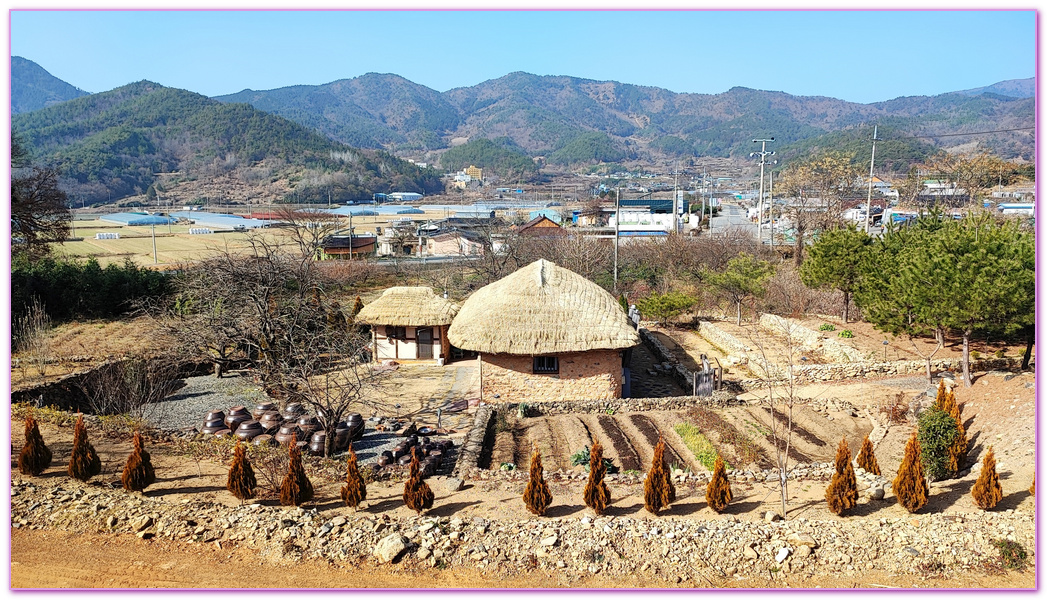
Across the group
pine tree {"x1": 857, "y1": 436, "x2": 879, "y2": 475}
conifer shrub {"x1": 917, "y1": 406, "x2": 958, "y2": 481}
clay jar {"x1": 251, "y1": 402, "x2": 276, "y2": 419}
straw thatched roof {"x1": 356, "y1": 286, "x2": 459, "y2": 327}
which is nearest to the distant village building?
straw thatched roof {"x1": 356, "y1": 286, "x2": 459, "y2": 327}

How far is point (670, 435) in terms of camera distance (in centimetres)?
1380

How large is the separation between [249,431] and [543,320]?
7.20 m

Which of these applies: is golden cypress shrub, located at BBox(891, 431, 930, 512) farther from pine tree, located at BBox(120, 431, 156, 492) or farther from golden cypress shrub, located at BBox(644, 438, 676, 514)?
pine tree, located at BBox(120, 431, 156, 492)

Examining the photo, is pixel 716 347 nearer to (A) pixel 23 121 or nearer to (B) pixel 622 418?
(B) pixel 622 418

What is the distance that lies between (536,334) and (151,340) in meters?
13.8

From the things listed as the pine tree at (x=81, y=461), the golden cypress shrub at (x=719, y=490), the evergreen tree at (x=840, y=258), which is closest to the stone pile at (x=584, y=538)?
the golden cypress shrub at (x=719, y=490)

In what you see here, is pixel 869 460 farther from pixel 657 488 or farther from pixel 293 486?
pixel 293 486

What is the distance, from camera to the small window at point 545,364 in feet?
55.2

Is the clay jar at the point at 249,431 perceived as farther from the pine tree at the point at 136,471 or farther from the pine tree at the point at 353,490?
the pine tree at the point at 353,490

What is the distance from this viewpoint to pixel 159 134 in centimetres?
11481

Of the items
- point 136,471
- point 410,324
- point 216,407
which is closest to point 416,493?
point 136,471

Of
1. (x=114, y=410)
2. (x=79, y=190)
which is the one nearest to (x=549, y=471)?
(x=114, y=410)

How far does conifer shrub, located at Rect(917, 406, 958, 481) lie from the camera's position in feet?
35.0

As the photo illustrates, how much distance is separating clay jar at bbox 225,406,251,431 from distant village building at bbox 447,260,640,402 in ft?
17.2
